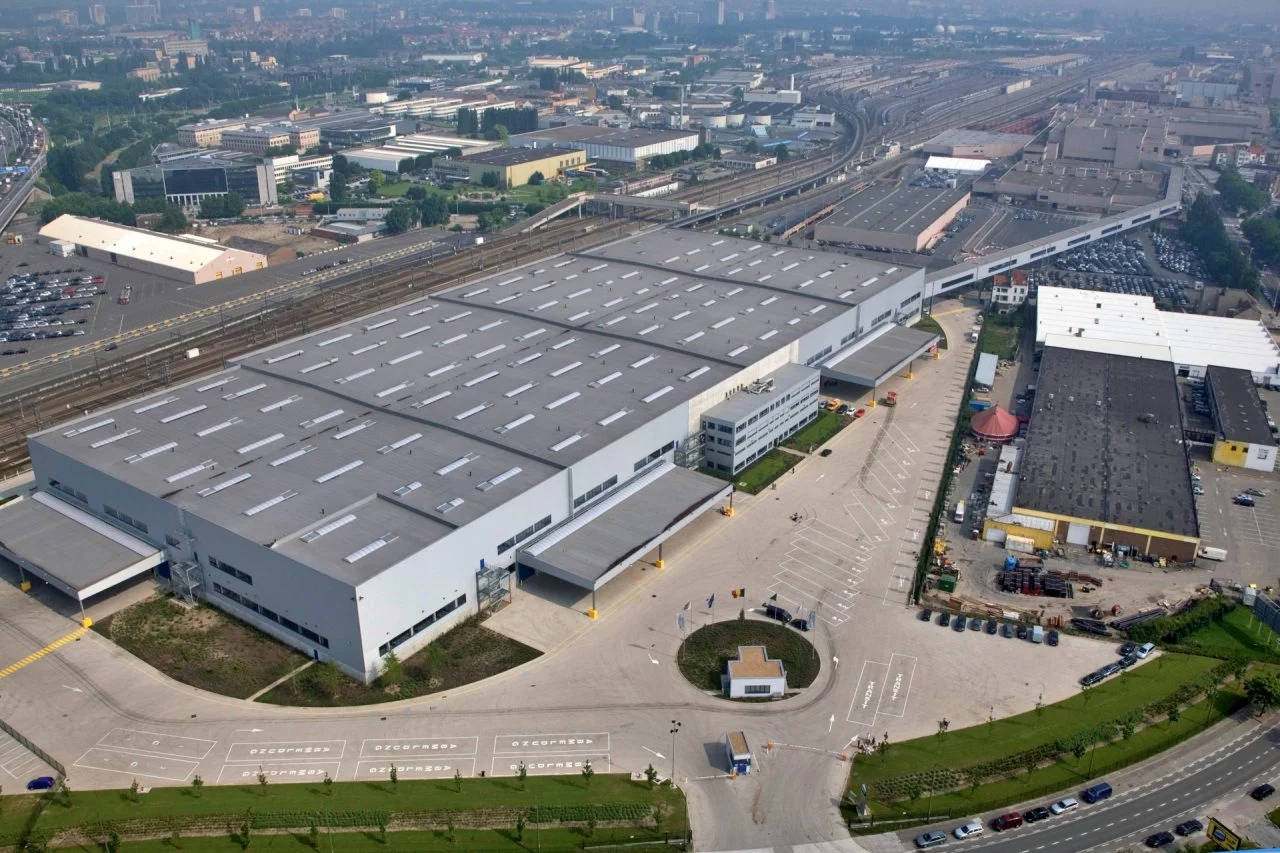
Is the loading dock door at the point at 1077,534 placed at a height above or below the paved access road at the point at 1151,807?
above

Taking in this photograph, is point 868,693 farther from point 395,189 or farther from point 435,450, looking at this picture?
point 395,189

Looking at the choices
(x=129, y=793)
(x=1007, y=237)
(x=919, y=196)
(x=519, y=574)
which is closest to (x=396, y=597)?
(x=519, y=574)

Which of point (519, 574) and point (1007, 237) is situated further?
point (1007, 237)

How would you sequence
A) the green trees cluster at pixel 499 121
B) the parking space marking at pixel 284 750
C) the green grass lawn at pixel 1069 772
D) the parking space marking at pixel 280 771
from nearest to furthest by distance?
1. the green grass lawn at pixel 1069 772
2. the parking space marking at pixel 280 771
3. the parking space marking at pixel 284 750
4. the green trees cluster at pixel 499 121

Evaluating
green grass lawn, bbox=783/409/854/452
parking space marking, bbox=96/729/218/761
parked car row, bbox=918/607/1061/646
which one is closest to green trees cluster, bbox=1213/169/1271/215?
green grass lawn, bbox=783/409/854/452

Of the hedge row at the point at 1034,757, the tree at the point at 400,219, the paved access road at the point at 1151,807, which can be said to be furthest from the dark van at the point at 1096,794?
the tree at the point at 400,219

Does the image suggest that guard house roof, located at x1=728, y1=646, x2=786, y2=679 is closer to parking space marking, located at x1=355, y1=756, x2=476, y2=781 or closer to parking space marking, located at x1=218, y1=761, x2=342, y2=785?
parking space marking, located at x1=355, y1=756, x2=476, y2=781

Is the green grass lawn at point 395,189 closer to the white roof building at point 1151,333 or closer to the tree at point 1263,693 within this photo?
the white roof building at point 1151,333

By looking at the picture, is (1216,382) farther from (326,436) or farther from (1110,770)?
(326,436)
